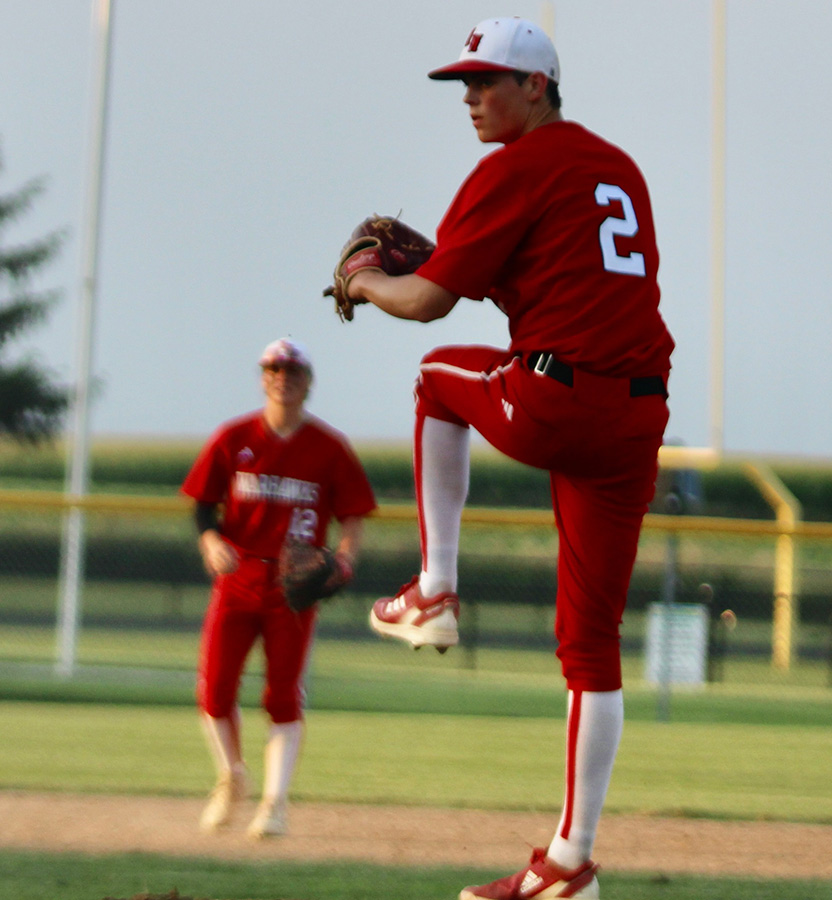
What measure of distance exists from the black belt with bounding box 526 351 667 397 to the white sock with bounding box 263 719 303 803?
301 cm

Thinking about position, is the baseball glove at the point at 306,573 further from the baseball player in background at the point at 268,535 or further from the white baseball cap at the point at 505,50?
the white baseball cap at the point at 505,50

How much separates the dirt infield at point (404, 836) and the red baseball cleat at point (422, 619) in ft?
6.02

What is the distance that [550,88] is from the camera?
375cm

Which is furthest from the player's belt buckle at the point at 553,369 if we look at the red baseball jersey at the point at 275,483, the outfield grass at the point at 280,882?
the red baseball jersey at the point at 275,483

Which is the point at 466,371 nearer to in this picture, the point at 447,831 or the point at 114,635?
the point at 447,831

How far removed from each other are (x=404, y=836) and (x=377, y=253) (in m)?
3.08

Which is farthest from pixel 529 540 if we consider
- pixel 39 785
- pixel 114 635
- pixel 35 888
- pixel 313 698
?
pixel 35 888

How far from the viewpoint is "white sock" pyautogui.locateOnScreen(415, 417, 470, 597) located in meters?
3.85

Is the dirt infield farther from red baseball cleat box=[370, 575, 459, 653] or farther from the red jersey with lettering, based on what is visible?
the red jersey with lettering

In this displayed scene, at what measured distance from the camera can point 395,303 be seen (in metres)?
3.60

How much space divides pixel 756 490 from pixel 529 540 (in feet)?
43.7

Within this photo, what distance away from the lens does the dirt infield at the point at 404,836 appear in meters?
5.54

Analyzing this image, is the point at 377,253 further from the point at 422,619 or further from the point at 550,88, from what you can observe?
the point at 422,619

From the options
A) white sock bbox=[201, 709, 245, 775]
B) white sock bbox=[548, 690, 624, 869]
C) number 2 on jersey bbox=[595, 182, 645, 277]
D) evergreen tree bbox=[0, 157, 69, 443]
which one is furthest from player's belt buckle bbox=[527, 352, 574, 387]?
evergreen tree bbox=[0, 157, 69, 443]
